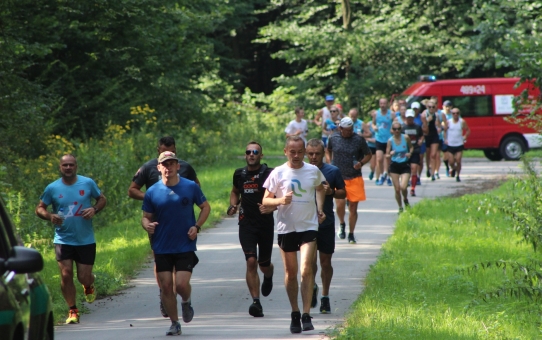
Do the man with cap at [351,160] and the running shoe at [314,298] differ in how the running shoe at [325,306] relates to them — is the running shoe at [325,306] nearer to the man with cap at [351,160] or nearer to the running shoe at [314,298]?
the running shoe at [314,298]

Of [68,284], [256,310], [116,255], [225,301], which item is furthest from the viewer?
[116,255]

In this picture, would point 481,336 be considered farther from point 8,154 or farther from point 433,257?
point 8,154

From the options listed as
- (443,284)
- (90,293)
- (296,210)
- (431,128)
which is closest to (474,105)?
(431,128)

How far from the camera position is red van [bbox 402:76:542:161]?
3141 centimetres

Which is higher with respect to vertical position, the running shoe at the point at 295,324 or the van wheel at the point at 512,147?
the van wheel at the point at 512,147

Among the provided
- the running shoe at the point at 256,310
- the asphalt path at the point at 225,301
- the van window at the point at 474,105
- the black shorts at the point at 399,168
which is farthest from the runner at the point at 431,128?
the running shoe at the point at 256,310

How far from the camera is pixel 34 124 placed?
52.3ft

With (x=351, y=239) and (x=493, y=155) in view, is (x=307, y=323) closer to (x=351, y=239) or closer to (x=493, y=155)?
(x=351, y=239)

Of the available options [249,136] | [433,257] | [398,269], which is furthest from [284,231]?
[249,136]

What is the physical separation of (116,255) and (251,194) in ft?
12.9

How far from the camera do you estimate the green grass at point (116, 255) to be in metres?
12.1

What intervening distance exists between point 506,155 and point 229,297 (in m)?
21.3

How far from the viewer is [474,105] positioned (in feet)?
105

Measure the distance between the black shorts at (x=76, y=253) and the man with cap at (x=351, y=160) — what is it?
18.1 ft
